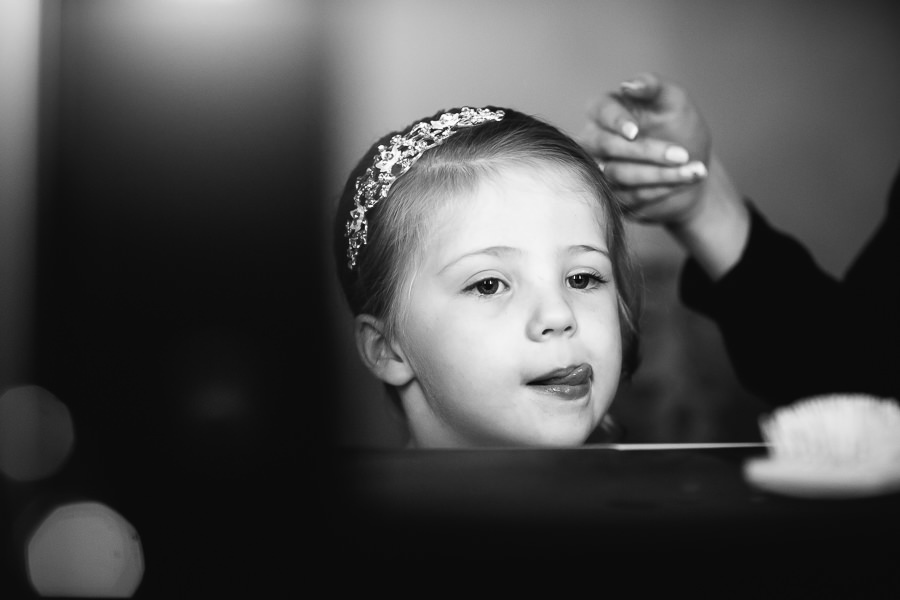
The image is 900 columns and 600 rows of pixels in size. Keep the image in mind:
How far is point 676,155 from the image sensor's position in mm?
622

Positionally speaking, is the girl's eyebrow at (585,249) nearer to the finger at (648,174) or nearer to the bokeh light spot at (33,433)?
the finger at (648,174)

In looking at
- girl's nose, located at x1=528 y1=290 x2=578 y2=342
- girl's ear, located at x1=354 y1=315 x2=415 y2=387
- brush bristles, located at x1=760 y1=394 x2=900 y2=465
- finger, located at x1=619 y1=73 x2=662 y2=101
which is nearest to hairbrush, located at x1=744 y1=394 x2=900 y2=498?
brush bristles, located at x1=760 y1=394 x2=900 y2=465

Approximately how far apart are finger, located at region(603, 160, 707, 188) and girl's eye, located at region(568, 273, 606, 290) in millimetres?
151

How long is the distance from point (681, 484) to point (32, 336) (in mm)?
323

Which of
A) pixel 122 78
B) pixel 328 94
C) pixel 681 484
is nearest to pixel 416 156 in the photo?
pixel 328 94

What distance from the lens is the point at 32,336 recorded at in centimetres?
42

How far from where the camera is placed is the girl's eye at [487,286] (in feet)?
1.56

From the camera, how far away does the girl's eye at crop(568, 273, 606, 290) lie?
0.50m

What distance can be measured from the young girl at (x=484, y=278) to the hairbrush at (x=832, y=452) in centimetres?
18

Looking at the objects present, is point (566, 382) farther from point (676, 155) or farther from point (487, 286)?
point (676, 155)

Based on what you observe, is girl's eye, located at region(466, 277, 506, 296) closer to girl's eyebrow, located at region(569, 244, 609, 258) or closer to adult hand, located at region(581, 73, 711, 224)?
girl's eyebrow, located at region(569, 244, 609, 258)

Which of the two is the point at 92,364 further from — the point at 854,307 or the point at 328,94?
the point at 854,307

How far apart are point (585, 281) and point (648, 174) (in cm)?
17

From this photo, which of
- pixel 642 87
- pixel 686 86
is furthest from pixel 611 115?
pixel 686 86
